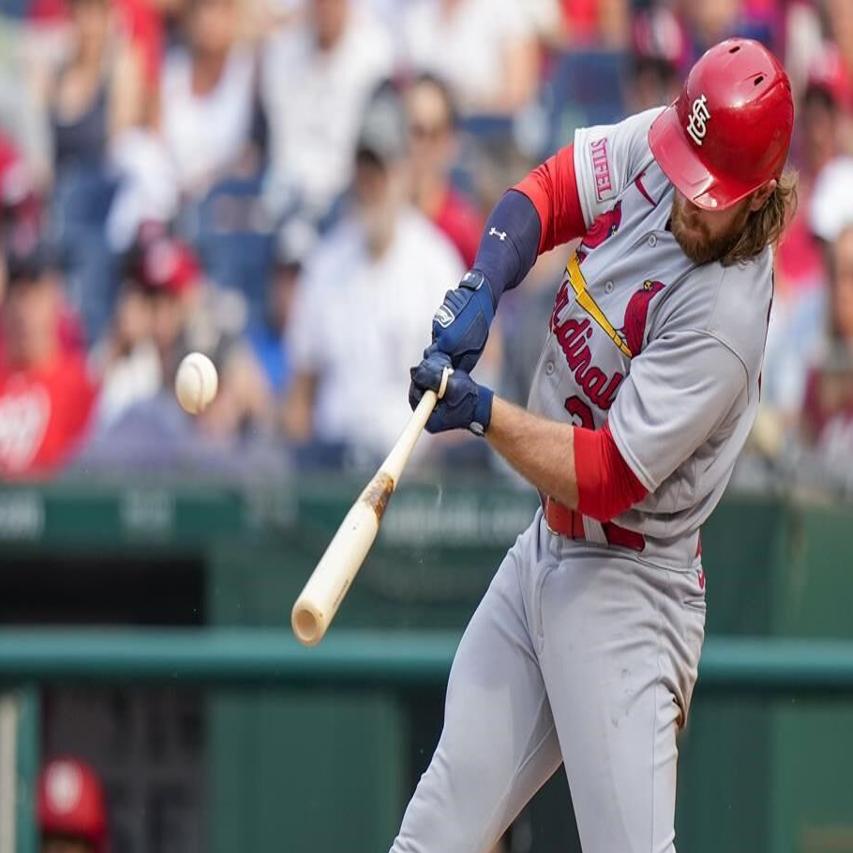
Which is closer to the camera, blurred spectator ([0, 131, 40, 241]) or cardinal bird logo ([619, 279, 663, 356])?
cardinal bird logo ([619, 279, 663, 356])

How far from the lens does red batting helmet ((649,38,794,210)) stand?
283cm

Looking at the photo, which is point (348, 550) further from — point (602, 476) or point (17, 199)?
point (17, 199)

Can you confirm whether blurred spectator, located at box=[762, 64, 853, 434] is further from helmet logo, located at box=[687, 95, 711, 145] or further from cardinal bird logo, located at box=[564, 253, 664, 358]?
helmet logo, located at box=[687, 95, 711, 145]

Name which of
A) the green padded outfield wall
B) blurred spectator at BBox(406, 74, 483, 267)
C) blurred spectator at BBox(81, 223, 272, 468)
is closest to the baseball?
the green padded outfield wall

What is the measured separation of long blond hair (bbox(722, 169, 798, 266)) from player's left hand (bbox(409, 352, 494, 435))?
1.52ft

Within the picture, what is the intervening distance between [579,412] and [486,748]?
1.97ft

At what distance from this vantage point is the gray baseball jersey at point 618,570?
2.88 metres

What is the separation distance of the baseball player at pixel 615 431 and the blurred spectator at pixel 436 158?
3.62 meters

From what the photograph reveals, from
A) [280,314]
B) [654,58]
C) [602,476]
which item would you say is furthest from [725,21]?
[602,476]

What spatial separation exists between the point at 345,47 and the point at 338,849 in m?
3.93

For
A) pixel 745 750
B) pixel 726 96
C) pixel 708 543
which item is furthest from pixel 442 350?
pixel 708 543

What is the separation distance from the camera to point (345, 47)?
7340 millimetres

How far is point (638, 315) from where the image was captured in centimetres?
296

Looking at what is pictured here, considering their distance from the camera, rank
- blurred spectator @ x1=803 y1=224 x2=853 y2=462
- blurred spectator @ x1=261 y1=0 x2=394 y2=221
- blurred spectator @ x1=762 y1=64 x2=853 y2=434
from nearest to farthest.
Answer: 1. blurred spectator @ x1=803 y1=224 x2=853 y2=462
2. blurred spectator @ x1=762 y1=64 x2=853 y2=434
3. blurred spectator @ x1=261 y1=0 x2=394 y2=221
